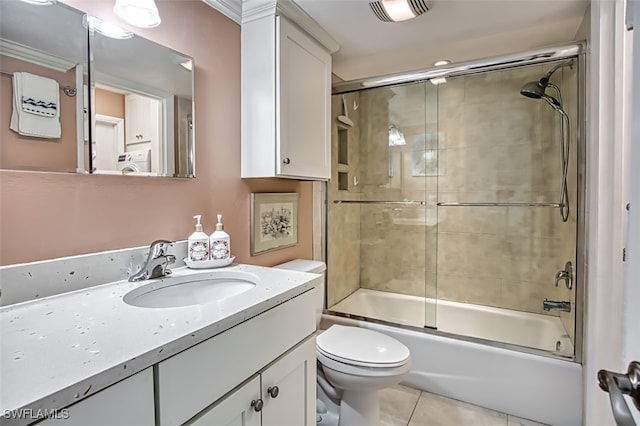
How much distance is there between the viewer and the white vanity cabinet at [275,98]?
62.8 inches

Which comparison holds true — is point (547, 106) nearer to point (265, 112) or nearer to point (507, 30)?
point (507, 30)

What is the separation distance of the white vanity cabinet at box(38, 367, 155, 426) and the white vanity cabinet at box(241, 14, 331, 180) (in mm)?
1132

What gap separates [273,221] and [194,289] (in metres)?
0.76

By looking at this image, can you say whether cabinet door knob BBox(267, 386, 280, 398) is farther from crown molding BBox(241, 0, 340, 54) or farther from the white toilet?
crown molding BBox(241, 0, 340, 54)

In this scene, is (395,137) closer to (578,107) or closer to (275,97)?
(578,107)

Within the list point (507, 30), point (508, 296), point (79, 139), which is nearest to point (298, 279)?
point (79, 139)

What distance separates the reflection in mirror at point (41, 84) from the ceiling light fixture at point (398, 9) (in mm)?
1273

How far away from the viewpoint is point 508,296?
2.58 meters

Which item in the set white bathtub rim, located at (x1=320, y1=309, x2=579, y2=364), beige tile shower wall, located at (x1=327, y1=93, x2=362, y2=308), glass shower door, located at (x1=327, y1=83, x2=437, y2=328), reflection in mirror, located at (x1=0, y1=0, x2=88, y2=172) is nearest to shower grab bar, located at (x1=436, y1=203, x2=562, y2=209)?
glass shower door, located at (x1=327, y1=83, x2=437, y2=328)

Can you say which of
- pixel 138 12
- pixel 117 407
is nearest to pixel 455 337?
pixel 117 407

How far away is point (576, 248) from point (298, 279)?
5.36 feet

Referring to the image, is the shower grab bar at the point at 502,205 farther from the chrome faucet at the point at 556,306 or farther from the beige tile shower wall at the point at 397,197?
the chrome faucet at the point at 556,306

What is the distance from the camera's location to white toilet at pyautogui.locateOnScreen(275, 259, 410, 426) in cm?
146

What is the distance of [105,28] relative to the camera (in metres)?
1.11
